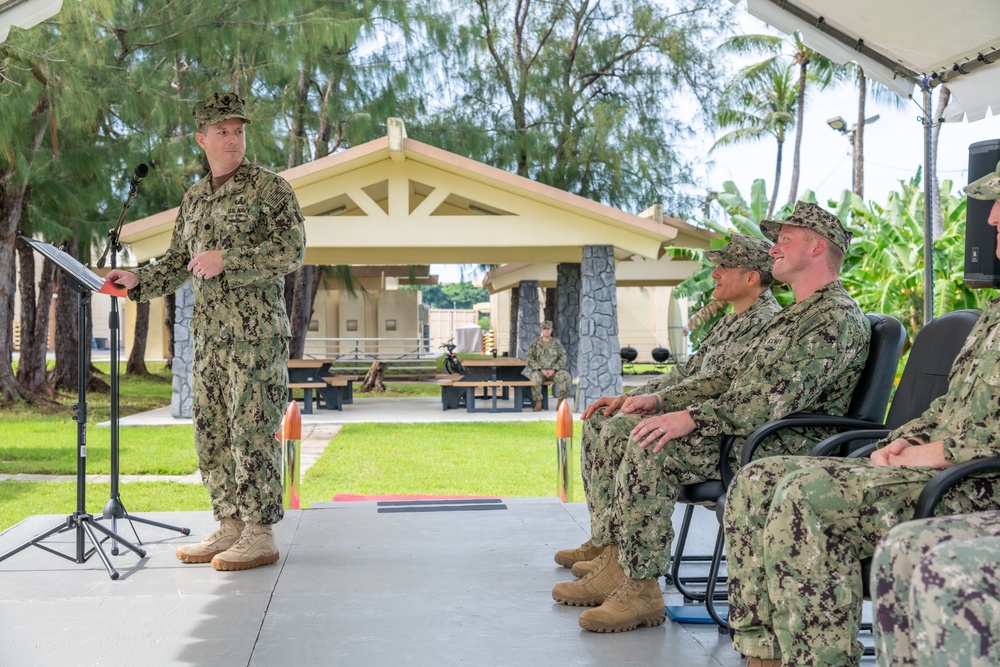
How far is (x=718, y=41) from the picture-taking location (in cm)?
2706

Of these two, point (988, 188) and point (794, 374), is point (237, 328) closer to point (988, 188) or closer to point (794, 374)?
point (794, 374)

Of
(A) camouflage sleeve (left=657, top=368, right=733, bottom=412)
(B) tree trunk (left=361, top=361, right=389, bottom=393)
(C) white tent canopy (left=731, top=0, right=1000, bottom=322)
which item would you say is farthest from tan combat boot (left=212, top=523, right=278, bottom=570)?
(B) tree trunk (left=361, top=361, right=389, bottom=393)

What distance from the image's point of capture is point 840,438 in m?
3.30

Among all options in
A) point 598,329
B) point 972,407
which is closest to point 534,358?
point 598,329

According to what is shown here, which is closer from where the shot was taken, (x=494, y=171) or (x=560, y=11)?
(x=494, y=171)

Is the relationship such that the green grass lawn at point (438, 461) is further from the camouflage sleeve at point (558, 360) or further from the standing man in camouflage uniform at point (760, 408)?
the standing man in camouflage uniform at point (760, 408)

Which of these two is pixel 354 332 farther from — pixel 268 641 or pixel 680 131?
pixel 268 641

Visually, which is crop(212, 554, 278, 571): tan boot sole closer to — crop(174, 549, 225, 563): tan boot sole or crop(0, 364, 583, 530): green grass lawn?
crop(174, 549, 225, 563): tan boot sole

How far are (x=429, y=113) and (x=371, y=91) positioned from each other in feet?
5.57

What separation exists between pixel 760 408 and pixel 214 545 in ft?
8.49

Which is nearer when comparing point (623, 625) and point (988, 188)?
point (988, 188)

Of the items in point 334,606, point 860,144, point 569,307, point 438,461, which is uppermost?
point 860,144

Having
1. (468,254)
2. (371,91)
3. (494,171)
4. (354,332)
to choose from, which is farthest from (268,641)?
(354,332)

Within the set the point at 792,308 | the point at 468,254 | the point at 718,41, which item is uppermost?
the point at 718,41
